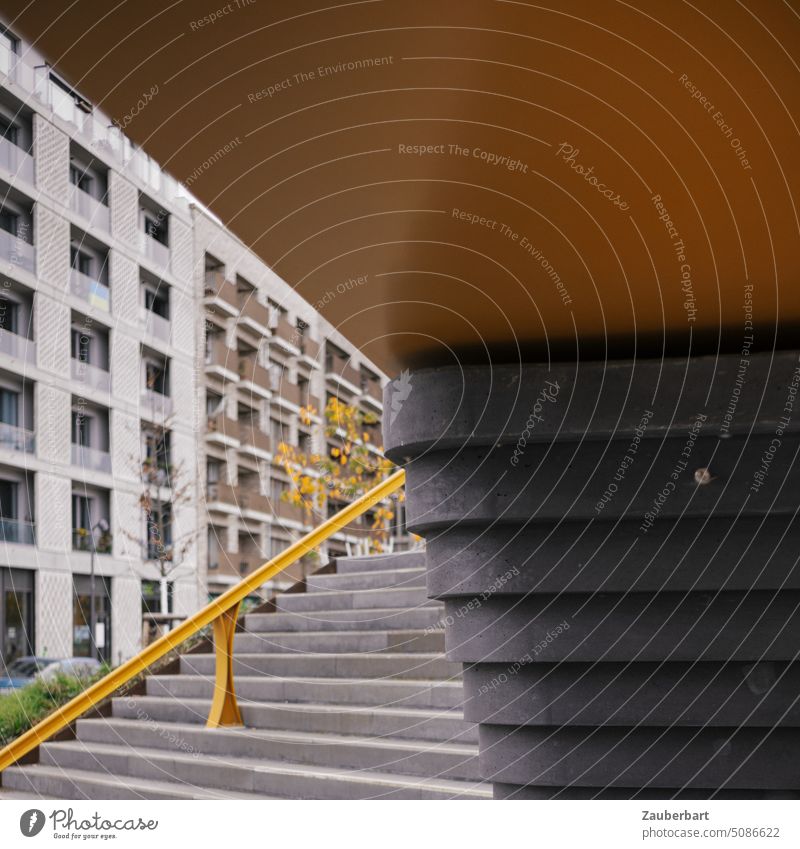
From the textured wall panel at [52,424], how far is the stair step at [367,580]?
57.2ft

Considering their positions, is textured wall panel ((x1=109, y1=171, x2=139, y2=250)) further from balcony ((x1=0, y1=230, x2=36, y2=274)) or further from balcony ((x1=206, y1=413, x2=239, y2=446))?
balcony ((x1=206, y1=413, x2=239, y2=446))

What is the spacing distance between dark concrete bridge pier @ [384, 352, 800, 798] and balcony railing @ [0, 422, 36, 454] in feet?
66.2

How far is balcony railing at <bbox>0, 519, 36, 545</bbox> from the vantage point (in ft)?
71.5

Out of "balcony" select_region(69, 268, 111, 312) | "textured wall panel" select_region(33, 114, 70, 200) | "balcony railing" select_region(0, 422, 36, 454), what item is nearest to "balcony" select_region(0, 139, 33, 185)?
"textured wall panel" select_region(33, 114, 70, 200)

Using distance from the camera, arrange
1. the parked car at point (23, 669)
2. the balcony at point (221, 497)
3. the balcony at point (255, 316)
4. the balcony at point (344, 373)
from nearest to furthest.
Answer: the parked car at point (23, 669) < the balcony at point (221, 497) < the balcony at point (255, 316) < the balcony at point (344, 373)

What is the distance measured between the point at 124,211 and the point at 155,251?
2.38 metres

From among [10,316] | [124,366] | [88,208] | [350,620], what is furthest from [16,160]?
[350,620]

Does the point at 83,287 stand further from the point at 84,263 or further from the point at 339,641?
the point at 339,641

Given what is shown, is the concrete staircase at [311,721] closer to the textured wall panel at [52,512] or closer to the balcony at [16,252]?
the textured wall panel at [52,512]

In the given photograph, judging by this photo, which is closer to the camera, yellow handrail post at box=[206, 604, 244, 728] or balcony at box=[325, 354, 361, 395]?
yellow handrail post at box=[206, 604, 244, 728]

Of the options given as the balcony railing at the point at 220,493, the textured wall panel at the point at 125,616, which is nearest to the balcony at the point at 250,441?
the balcony railing at the point at 220,493

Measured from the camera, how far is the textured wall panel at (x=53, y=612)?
2225cm
